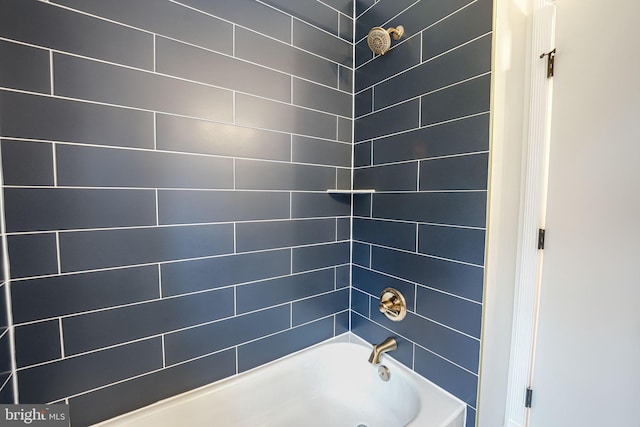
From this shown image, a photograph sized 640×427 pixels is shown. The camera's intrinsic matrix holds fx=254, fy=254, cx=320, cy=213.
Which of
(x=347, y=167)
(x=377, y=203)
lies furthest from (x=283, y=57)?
(x=377, y=203)

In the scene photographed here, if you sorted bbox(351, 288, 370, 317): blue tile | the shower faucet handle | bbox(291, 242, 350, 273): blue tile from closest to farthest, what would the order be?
the shower faucet handle
bbox(291, 242, 350, 273): blue tile
bbox(351, 288, 370, 317): blue tile

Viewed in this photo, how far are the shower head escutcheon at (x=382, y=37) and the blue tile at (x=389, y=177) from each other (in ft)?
1.69

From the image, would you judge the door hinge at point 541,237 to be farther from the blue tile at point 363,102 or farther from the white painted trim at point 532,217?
the blue tile at point 363,102

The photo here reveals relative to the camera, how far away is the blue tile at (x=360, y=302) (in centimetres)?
141

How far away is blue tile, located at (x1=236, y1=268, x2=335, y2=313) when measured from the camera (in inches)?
45.3

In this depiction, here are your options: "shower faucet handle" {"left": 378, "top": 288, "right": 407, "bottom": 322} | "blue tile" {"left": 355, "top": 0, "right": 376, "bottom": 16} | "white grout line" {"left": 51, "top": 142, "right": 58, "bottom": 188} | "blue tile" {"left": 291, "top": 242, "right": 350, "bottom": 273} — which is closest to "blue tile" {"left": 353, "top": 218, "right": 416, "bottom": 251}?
"blue tile" {"left": 291, "top": 242, "right": 350, "bottom": 273}

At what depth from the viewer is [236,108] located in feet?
3.52

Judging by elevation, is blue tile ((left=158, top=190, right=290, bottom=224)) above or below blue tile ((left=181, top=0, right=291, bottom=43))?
below

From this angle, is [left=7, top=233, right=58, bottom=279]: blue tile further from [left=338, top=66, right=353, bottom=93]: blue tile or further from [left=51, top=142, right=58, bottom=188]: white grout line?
[left=338, top=66, right=353, bottom=93]: blue tile

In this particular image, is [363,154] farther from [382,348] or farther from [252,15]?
[382,348]

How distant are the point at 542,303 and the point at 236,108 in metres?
1.41

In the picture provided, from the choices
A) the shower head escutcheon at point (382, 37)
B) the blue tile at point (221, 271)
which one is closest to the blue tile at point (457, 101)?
the shower head escutcheon at point (382, 37)

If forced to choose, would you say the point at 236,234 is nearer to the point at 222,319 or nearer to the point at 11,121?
the point at 222,319

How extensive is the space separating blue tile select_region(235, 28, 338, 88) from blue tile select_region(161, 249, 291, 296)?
2.82 feet
